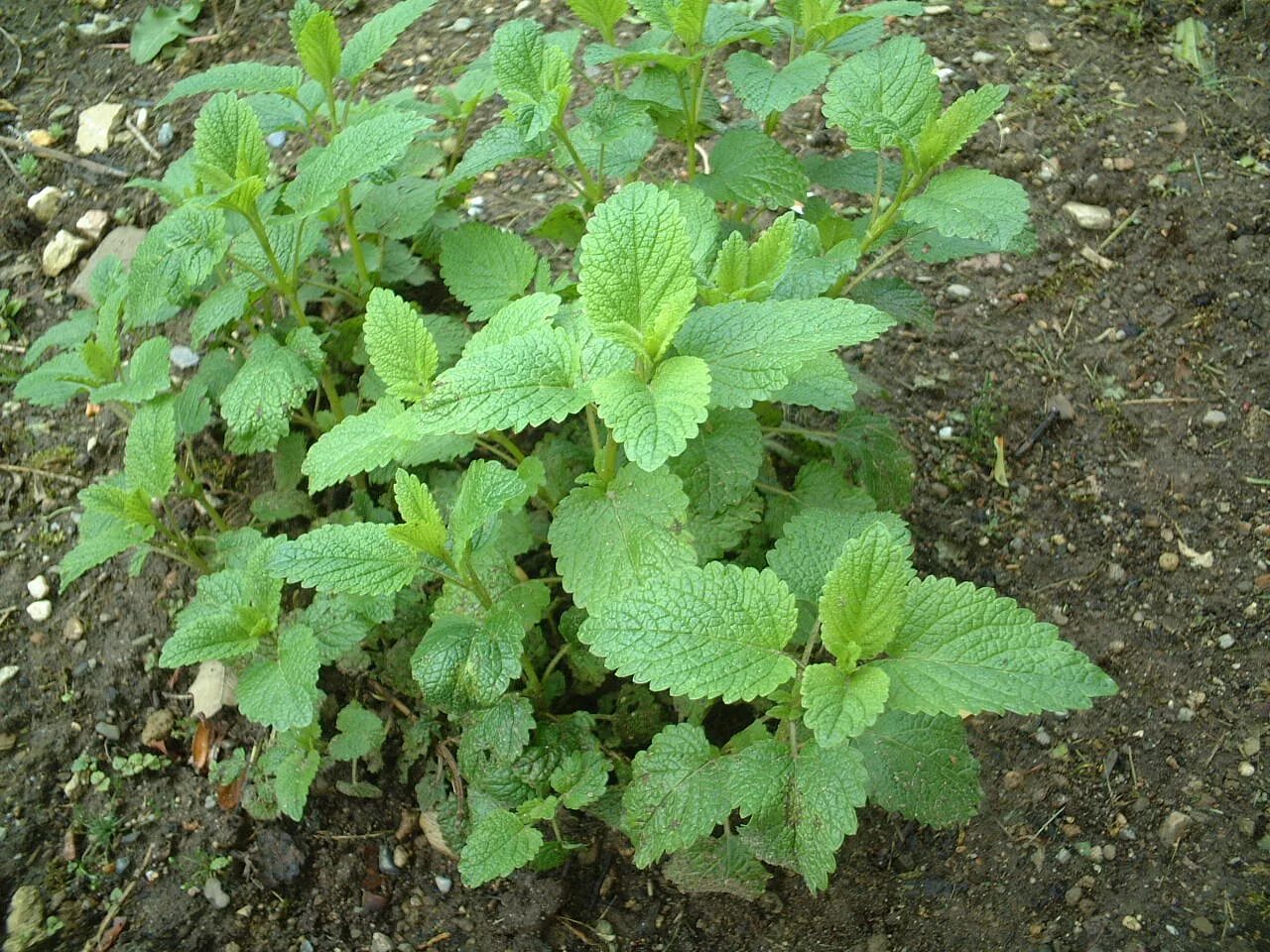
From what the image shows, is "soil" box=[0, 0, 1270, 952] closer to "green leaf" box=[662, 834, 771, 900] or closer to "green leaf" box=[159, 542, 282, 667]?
"green leaf" box=[662, 834, 771, 900]

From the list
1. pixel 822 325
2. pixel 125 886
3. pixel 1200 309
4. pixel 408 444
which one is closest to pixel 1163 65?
pixel 1200 309

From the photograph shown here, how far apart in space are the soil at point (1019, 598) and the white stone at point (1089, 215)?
0.03 meters

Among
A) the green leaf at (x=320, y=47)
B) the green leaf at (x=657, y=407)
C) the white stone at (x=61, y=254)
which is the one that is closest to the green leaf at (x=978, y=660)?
the green leaf at (x=657, y=407)

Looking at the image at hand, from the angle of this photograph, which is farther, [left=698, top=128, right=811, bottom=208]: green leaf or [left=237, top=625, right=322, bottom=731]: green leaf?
[left=698, top=128, right=811, bottom=208]: green leaf

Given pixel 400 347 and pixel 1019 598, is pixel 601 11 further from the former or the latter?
pixel 1019 598

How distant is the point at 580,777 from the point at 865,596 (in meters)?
0.82

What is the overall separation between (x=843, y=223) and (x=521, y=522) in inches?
35.3

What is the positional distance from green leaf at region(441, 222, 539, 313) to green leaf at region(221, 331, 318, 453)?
1.23 ft

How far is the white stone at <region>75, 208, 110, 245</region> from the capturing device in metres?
3.09

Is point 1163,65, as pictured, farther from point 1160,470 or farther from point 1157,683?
point 1157,683

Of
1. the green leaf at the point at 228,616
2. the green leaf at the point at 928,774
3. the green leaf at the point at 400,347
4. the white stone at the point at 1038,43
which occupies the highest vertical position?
the green leaf at the point at 400,347

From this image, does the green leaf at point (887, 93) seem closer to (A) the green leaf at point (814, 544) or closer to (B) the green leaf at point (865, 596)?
(A) the green leaf at point (814, 544)

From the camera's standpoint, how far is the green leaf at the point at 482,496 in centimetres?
174

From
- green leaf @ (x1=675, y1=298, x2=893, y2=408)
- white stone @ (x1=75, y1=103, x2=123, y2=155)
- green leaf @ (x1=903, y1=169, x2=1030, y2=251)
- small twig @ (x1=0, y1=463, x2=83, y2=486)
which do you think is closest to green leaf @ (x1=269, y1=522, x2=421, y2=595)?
green leaf @ (x1=675, y1=298, x2=893, y2=408)
